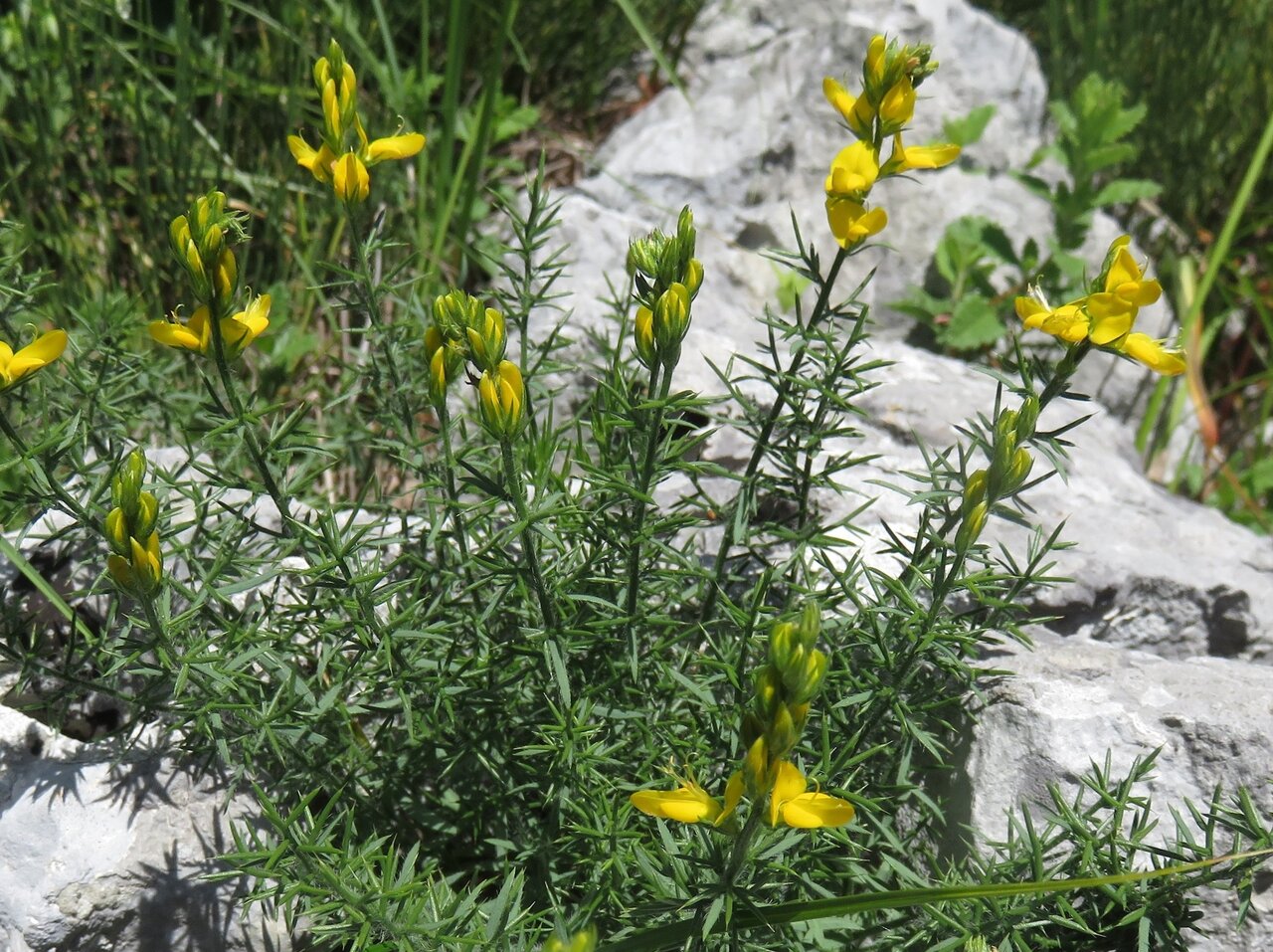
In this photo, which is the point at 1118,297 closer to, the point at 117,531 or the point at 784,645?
the point at 784,645

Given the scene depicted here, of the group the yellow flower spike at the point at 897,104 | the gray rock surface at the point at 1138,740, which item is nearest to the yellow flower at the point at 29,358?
the yellow flower spike at the point at 897,104

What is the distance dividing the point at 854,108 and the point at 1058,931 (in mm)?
1299

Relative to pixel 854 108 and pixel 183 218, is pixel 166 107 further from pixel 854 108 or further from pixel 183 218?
pixel 854 108

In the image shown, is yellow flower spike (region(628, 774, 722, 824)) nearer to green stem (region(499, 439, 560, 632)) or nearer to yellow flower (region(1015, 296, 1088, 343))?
green stem (region(499, 439, 560, 632))

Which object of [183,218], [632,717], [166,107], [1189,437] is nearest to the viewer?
[183,218]

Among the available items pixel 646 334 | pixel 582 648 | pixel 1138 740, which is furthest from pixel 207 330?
pixel 1138 740

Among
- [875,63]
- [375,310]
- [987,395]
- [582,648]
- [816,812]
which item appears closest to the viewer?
[816,812]

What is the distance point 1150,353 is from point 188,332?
49.1 inches

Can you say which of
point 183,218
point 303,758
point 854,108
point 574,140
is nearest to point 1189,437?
point 574,140

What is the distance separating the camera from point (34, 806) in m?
1.77

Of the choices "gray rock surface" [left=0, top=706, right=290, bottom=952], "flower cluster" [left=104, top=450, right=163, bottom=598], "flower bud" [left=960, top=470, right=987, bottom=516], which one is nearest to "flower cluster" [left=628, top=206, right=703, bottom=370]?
"flower bud" [left=960, top=470, right=987, bottom=516]

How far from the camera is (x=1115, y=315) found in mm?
1404

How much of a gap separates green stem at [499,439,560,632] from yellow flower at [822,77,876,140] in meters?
0.67

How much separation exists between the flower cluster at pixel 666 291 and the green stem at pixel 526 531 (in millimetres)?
226
